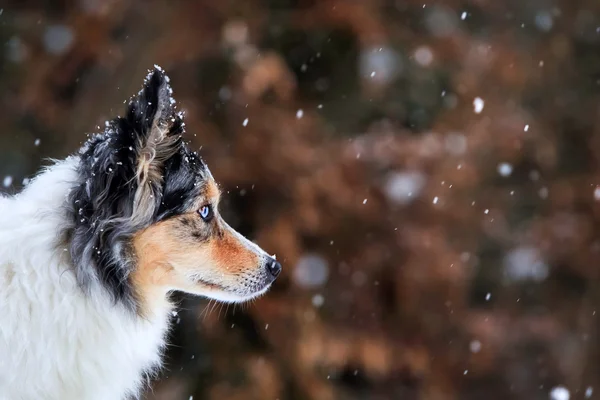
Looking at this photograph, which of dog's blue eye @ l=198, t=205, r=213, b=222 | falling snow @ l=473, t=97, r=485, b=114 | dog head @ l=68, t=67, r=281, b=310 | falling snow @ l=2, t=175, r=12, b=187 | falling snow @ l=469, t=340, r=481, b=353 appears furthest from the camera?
falling snow @ l=469, t=340, r=481, b=353

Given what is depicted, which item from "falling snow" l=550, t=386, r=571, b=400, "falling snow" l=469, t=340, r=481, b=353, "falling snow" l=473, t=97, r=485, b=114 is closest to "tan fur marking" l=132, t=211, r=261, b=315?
"falling snow" l=473, t=97, r=485, b=114

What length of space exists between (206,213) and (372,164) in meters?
4.85

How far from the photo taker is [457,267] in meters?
8.07

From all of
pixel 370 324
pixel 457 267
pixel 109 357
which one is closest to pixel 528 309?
pixel 457 267

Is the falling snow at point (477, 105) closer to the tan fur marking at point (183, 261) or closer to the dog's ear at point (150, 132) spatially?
the tan fur marking at point (183, 261)

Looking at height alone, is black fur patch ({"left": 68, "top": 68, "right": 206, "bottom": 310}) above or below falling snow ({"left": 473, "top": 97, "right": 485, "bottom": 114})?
above

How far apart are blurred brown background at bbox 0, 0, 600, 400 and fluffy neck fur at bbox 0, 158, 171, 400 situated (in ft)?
13.2

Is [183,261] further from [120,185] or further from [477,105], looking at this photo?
[477,105]

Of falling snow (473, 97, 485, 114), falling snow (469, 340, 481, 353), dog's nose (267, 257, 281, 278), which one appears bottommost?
falling snow (469, 340, 481, 353)

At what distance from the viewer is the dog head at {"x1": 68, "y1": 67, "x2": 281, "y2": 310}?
2.65 metres

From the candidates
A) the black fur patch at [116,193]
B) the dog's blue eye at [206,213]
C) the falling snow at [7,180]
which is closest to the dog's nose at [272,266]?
the dog's blue eye at [206,213]

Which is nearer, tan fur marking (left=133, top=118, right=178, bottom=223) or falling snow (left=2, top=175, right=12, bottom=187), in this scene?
tan fur marking (left=133, top=118, right=178, bottom=223)

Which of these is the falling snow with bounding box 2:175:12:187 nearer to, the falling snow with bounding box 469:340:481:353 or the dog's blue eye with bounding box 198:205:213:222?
the dog's blue eye with bounding box 198:205:213:222

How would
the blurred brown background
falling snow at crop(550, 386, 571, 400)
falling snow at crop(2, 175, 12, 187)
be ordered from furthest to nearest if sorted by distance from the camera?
1. falling snow at crop(550, 386, 571, 400)
2. the blurred brown background
3. falling snow at crop(2, 175, 12, 187)
